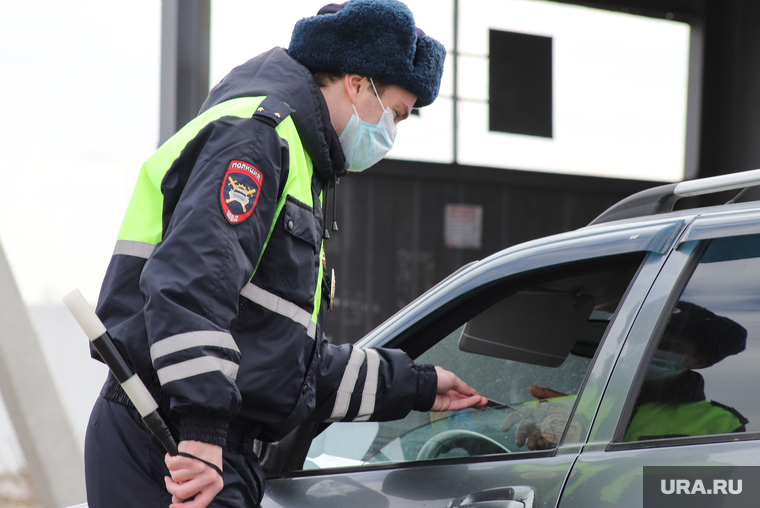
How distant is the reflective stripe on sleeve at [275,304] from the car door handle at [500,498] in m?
0.42

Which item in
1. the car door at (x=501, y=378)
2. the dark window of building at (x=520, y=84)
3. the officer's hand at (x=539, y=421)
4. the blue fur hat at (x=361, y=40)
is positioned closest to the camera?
the car door at (x=501, y=378)

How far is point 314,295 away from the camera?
1.45 m

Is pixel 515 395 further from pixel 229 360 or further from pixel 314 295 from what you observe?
pixel 229 360

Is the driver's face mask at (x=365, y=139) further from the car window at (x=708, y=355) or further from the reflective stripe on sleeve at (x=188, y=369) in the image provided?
the car window at (x=708, y=355)

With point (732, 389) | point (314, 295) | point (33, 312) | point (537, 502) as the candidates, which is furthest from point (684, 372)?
point (33, 312)

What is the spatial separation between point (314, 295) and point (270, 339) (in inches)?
5.0

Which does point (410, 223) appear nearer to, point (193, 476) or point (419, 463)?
point (419, 463)

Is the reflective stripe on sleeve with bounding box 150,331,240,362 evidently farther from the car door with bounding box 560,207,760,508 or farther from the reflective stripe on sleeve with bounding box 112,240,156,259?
the car door with bounding box 560,207,760,508

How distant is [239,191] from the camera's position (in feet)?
4.25

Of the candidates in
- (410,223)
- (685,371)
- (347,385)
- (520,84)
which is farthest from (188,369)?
(520,84)

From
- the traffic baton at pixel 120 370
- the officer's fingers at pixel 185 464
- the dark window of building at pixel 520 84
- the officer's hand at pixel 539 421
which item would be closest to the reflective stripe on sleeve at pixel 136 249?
the traffic baton at pixel 120 370

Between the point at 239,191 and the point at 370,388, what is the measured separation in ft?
1.97

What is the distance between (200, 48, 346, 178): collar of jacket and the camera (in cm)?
148

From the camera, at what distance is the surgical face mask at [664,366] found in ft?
4.18
